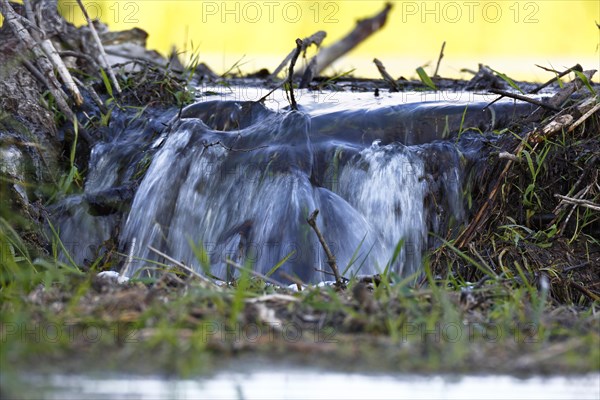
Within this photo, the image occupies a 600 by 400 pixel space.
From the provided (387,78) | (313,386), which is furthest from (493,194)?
(313,386)

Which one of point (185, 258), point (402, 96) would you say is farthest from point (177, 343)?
point (402, 96)

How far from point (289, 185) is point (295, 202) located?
10 centimetres

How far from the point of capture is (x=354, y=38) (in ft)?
19.7

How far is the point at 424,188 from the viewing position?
305 centimetres

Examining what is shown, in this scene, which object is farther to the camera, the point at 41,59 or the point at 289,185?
the point at 41,59

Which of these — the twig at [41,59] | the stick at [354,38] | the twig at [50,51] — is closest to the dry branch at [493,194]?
the twig at [41,59]

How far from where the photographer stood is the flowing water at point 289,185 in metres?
2.86

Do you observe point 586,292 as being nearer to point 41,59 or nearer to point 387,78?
point 387,78

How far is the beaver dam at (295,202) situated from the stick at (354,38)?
1.82 metres

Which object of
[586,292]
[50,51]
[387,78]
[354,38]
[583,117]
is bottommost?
[586,292]

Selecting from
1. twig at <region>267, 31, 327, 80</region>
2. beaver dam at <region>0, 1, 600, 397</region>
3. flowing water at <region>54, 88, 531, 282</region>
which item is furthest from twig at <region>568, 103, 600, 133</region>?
twig at <region>267, 31, 327, 80</region>

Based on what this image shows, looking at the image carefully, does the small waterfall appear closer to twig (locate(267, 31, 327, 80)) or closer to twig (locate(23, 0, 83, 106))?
twig (locate(23, 0, 83, 106))

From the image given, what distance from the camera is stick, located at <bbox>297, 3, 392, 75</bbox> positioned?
5891mm

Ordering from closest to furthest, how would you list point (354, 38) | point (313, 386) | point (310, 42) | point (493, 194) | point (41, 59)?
point (313, 386) → point (493, 194) → point (41, 59) → point (310, 42) → point (354, 38)
